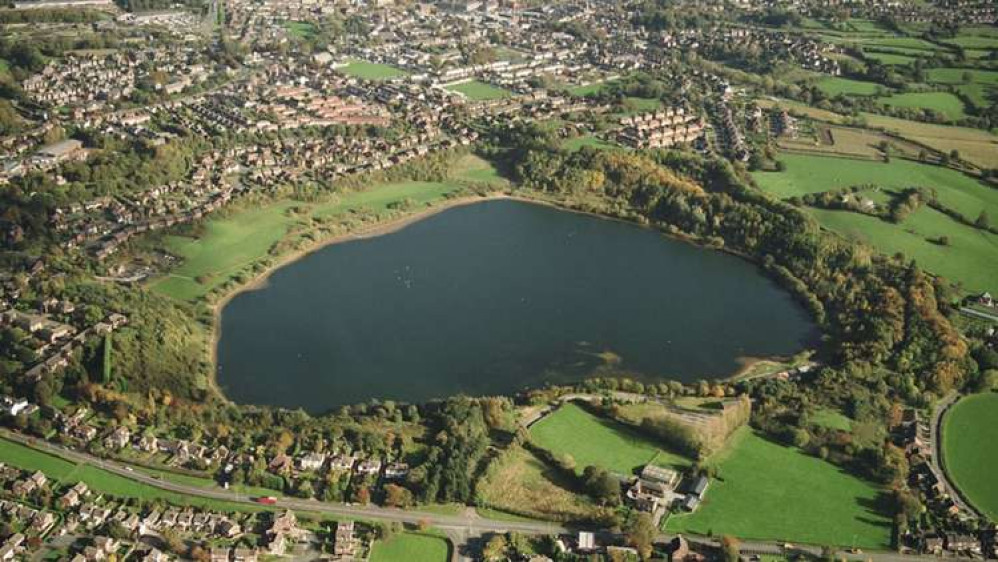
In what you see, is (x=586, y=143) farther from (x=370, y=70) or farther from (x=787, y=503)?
(x=787, y=503)

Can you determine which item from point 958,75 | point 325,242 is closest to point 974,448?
point 325,242

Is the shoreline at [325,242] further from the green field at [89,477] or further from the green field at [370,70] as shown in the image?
Answer: the green field at [370,70]

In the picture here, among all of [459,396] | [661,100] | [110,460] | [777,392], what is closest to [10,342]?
[110,460]

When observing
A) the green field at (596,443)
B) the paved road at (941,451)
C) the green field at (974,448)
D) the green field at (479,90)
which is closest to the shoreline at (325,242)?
the green field at (596,443)

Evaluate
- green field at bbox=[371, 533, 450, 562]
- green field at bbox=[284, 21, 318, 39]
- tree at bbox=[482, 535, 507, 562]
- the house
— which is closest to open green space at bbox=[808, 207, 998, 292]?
tree at bbox=[482, 535, 507, 562]

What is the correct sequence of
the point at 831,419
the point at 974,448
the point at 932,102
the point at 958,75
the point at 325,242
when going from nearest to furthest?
the point at 974,448, the point at 831,419, the point at 325,242, the point at 932,102, the point at 958,75

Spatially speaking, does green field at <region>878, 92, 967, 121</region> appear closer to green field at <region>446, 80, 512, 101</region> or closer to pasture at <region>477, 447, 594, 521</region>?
green field at <region>446, 80, 512, 101</region>
